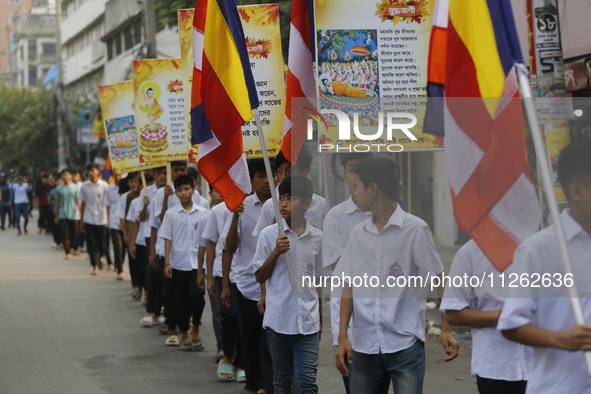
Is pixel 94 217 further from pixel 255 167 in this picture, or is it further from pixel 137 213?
pixel 255 167

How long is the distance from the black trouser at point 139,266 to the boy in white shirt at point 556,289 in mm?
9300

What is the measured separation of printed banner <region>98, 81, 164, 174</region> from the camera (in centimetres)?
1191

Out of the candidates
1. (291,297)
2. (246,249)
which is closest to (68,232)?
(246,249)

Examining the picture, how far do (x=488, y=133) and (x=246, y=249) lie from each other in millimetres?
3840

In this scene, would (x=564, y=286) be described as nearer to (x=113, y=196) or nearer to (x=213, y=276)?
(x=213, y=276)

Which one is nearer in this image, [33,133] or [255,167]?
[255,167]

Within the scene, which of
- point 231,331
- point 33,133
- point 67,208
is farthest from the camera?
point 33,133

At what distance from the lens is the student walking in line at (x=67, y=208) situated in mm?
20125

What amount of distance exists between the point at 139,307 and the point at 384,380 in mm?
8239

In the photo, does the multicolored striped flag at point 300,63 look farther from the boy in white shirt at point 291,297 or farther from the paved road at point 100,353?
the paved road at point 100,353

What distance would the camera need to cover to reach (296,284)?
581 cm

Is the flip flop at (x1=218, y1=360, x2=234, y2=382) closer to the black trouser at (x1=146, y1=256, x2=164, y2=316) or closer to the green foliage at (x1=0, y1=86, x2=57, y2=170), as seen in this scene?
the black trouser at (x1=146, y1=256, x2=164, y2=316)

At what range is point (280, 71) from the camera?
765 cm

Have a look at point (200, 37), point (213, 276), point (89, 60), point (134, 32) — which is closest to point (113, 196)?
point (213, 276)
